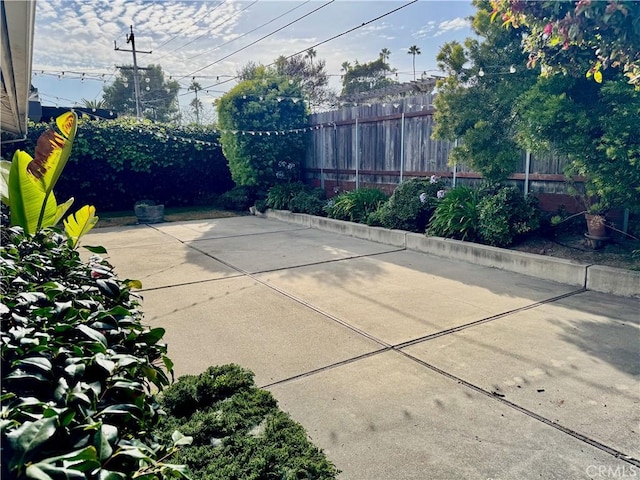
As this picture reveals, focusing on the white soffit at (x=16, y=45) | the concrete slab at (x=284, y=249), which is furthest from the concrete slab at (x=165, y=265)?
the white soffit at (x=16, y=45)

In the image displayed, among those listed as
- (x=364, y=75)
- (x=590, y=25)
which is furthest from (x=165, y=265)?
(x=364, y=75)

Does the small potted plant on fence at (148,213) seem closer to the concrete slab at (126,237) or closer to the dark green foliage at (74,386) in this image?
the concrete slab at (126,237)

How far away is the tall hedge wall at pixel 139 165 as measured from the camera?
1072 cm

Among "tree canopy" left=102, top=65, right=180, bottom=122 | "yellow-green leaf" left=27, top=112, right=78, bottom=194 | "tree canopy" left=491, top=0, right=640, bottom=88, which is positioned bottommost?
"yellow-green leaf" left=27, top=112, right=78, bottom=194

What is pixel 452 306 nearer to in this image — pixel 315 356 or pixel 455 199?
pixel 315 356

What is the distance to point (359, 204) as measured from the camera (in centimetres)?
852

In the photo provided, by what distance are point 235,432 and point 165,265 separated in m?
4.63

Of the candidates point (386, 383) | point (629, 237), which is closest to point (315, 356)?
point (386, 383)

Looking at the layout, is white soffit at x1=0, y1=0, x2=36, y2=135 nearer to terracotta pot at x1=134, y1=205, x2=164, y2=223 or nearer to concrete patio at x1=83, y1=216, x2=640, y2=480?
concrete patio at x1=83, y1=216, x2=640, y2=480

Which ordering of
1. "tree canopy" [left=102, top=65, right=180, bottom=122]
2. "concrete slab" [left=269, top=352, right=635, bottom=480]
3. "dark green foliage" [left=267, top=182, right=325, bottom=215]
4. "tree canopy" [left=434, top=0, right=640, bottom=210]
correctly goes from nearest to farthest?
1. "concrete slab" [left=269, top=352, right=635, bottom=480]
2. "tree canopy" [left=434, top=0, right=640, bottom=210]
3. "dark green foliage" [left=267, top=182, right=325, bottom=215]
4. "tree canopy" [left=102, top=65, right=180, bottom=122]

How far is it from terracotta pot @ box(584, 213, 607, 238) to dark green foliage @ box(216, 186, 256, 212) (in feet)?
27.3

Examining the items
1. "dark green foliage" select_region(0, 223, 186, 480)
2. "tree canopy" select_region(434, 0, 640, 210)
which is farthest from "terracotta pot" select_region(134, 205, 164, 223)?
"dark green foliage" select_region(0, 223, 186, 480)

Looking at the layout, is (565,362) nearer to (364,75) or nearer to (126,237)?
(126,237)

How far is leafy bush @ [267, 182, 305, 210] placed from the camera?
10.6m
